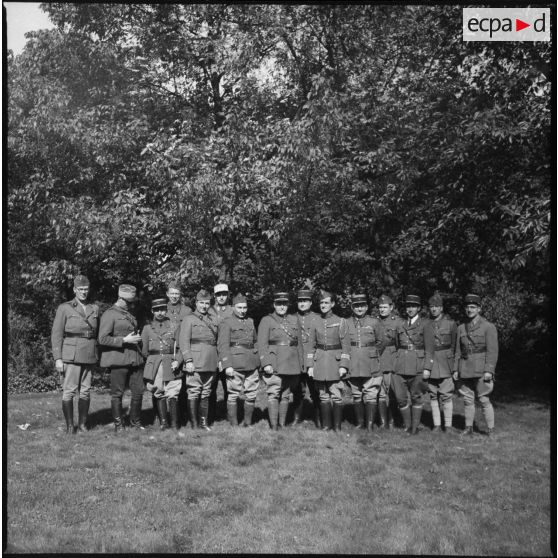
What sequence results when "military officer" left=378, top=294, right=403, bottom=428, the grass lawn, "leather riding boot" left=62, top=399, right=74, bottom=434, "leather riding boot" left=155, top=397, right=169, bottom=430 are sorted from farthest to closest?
1. "military officer" left=378, top=294, right=403, bottom=428
2. "leather riding boot" left=155, top=397, right=169, bottom=430
3. "leather riding boot" left=62, top=399, right=74, bottom=434
4. the grass lawn

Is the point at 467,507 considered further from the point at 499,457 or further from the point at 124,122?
the point at 124,122

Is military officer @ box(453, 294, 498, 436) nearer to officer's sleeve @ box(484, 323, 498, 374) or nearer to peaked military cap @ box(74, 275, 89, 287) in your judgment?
officer's sleeve @ box(484, 323, 498, 374)

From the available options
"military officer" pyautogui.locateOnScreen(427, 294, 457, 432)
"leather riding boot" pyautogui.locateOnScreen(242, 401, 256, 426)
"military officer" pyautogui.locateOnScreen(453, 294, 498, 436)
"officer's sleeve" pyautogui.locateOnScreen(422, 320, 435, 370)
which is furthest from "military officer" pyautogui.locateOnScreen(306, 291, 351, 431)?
"military officer" pyautogui.locateOnScreen(453, 294, 498, 436)

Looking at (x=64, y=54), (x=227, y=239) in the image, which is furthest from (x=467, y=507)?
(x=64, y=54)

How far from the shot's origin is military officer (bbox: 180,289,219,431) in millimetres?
7586

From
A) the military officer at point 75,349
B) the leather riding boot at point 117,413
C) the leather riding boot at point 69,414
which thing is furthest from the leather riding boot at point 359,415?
the leather riding boot at point 69,414

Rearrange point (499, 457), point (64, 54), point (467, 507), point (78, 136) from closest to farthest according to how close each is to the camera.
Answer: point (467, 507)
point (499, 457)
point (78, 136)
point (64, 54)

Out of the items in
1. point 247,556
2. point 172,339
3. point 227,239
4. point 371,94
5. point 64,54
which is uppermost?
point 64,54

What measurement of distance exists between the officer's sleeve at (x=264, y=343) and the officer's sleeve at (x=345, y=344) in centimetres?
98

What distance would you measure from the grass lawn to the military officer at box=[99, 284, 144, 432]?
40 cm

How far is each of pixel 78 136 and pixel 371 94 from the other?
15.0ft

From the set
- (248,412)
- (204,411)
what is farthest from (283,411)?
(204,411)

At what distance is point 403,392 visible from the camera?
7816mm

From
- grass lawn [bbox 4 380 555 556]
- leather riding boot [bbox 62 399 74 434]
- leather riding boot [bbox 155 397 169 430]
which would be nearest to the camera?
Answer: grass lawn [bbox 4 380 555 556]
